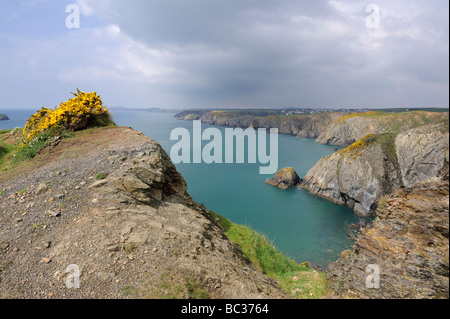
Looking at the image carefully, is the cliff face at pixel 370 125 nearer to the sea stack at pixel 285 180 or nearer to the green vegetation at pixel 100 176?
the sea stack at pixel 285 180

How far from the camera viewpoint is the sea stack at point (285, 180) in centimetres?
5150

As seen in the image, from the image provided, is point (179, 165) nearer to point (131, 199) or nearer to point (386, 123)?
point (131, 199)

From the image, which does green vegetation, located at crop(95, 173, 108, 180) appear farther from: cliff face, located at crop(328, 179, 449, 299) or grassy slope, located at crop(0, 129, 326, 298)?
cliff face, located at crop(328, 179, 449, 299)

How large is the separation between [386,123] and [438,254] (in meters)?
111

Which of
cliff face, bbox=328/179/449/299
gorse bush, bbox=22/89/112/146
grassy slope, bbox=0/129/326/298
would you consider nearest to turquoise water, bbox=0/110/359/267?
gorse bush, bbox=22/89/112/146

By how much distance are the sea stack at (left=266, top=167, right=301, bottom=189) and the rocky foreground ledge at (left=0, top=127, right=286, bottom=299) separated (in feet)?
138

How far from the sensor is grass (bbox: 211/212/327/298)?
8.50 m

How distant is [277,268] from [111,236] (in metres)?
9.01

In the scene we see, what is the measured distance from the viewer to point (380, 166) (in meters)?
41.5
